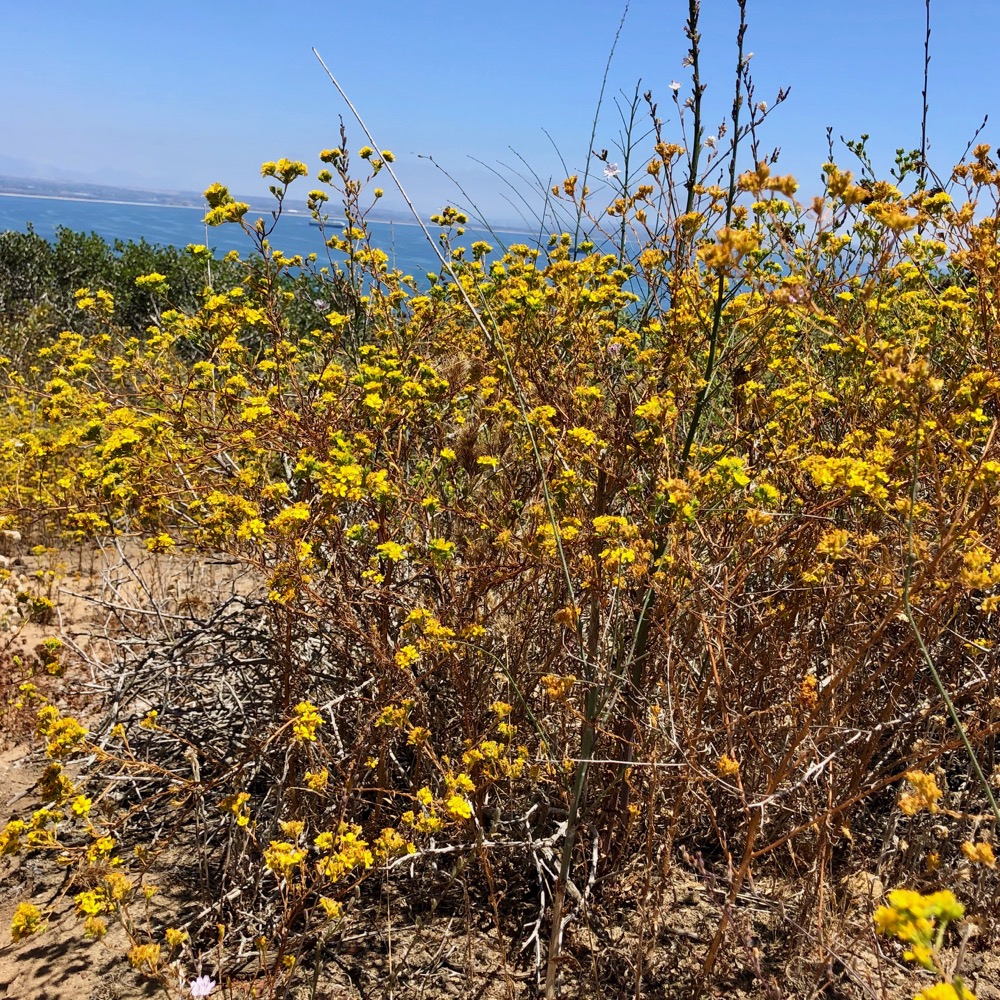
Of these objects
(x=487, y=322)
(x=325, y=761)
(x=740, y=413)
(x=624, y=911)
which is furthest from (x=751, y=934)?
(x=487, y=322)

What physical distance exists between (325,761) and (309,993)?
658 mm

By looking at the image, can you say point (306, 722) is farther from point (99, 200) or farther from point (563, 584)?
point (99, 200)

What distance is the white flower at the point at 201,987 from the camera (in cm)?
211

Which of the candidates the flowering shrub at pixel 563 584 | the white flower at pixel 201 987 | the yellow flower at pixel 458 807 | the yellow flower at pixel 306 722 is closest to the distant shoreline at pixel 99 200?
the flowering shrub at pixel 563 584

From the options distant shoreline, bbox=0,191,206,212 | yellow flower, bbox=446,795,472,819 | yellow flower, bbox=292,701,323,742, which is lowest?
yellow flower, bbox=446,795,472,819

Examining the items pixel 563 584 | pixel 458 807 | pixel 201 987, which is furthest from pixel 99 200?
pixel 458 807

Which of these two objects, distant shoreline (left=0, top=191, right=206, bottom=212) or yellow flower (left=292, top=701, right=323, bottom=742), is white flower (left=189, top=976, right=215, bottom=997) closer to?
yellow flower (left=292, top=701, right=323, bottom=742)

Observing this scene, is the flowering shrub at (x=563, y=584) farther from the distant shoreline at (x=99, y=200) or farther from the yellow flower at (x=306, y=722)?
the distant shoreline at (x=99, y=200)

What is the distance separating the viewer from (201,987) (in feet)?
6.96

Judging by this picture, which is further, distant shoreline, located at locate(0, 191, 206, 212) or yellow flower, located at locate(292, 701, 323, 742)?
distant shoreline, located at locate(0, 191, 206, 212)

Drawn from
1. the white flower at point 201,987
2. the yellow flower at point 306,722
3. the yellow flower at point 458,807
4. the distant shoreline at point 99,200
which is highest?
the distant shoreline at point 99,200

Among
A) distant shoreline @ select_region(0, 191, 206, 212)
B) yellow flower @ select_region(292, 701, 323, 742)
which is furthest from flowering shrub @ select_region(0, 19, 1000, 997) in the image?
distant shoreline @ select_region(0, 191, 206, 212)

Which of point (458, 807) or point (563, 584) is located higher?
point (563, 584)

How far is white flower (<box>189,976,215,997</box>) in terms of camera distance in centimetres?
211
